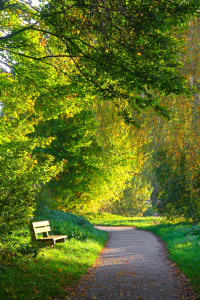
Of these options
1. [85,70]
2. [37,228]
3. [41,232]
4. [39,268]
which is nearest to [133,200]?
[41,232]

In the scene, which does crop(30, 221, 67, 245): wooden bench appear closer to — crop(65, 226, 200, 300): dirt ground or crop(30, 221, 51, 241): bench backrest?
crop(30, 221, 51, 241): bench backrest

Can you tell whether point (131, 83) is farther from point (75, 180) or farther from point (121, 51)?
point (75, 180)

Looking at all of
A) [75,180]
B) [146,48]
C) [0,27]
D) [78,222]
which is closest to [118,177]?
[75,180]

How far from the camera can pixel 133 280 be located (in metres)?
8.09

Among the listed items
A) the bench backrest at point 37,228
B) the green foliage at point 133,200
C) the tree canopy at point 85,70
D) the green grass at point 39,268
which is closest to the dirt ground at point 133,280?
the green grass at point 39,268

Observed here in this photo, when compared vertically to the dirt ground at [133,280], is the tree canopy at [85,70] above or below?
above

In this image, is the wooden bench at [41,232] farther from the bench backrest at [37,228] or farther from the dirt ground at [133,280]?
the dirt ground at [133,280]

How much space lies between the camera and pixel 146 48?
6930 millimetres

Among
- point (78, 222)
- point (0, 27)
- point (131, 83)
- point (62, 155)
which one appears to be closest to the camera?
point (131, 83)

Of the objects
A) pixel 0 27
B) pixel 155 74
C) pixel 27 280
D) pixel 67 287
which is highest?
pixel 0 27

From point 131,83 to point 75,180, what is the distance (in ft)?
48.4

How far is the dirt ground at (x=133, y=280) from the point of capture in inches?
266

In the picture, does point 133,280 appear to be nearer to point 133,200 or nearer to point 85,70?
point 85,70

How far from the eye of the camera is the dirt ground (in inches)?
266
